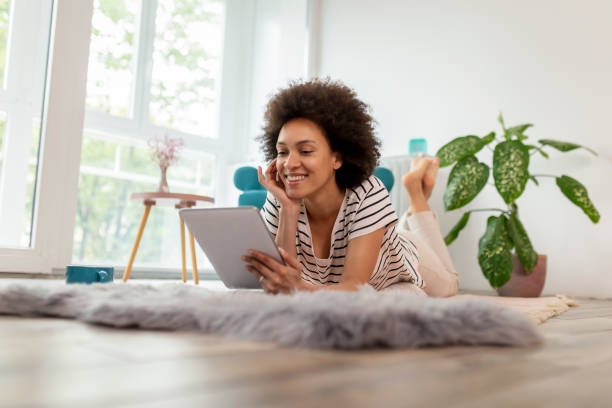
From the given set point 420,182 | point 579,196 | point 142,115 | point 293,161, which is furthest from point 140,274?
point 579,196

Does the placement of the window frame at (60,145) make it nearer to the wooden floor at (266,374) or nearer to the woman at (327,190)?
the woman at (327,190)

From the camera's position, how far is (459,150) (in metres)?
2.90

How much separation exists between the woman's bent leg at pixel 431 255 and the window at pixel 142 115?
7.51ft

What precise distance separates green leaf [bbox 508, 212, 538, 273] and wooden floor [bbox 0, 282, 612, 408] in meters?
1.99

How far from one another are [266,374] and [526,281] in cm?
253

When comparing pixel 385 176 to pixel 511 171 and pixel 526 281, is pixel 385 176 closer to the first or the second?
pixel 511 171

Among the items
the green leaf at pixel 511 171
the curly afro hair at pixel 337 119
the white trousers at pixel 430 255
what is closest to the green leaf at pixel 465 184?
the green leaf at pixel 511 171

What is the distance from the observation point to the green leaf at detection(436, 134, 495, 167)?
9.50ft

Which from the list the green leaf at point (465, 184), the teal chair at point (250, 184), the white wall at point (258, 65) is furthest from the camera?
the white wall at point (258, 65)

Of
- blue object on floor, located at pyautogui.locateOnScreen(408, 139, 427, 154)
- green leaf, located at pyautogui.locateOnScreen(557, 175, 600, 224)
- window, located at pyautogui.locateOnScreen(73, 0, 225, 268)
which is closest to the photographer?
green leaf, located at pyautogui.locateOnScreen(557, 175, 600, 224)

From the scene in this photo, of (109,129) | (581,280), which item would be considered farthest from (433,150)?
(109,129)

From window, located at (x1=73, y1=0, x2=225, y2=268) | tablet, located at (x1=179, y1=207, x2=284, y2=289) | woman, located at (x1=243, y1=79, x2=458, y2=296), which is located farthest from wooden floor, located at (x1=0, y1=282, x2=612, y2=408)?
window, located at (x1=73, y1=0, x2=225, y2=268)

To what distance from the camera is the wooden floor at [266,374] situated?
44 centimetres

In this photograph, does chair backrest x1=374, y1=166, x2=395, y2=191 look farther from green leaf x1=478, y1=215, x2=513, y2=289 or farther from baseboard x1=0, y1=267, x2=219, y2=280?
baseboard x1=0, y1=267, x2=219, y2=280
